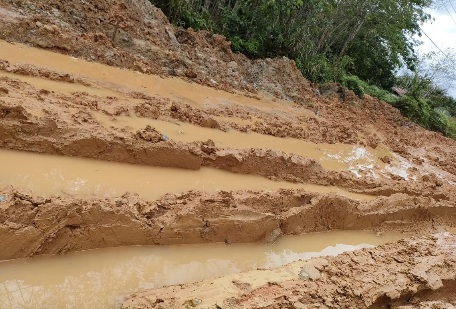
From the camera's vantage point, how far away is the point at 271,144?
7137 mm

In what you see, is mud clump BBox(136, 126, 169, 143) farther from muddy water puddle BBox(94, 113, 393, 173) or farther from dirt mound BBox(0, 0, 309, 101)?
dirt mound BBox(0, 0, 309, 101)

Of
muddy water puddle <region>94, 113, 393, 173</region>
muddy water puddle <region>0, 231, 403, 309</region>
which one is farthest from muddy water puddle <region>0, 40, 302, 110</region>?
muddy water puddle <region>0, 231, 403, 309</region>

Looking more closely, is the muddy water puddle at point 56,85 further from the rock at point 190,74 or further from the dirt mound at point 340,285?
the dirt mound at point 340,285

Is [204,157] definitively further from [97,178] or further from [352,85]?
[352,85]

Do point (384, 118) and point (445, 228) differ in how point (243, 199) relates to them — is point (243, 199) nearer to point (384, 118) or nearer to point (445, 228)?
point (445, 228)

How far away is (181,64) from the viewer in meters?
9.30

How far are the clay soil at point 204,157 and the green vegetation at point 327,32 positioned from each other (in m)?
1.41

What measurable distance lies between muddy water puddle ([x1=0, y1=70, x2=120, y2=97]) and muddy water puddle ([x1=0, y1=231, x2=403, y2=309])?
3.48 m

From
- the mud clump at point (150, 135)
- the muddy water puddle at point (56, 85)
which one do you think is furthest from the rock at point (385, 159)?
the muddy water puddle at point (56, 85)

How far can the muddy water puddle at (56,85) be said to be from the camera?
5.95 meters

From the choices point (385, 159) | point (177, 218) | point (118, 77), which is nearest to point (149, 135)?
point (177, 218)

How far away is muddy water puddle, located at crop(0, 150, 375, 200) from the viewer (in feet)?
13.0

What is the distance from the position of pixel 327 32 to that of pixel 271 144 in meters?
10.4

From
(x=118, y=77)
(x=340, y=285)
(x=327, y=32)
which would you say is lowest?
(x=118, y=77)
